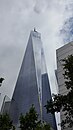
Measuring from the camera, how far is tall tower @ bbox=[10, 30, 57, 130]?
101750 mm

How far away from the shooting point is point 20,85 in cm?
11356

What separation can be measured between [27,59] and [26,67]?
3.82 m

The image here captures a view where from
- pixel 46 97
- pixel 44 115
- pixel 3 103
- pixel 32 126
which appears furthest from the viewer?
pixel 3 103

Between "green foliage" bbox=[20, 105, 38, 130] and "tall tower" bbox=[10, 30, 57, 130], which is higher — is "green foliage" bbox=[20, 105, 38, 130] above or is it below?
below

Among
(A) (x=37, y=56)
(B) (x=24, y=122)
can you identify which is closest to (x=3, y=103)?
(A) (x=37, y=56)

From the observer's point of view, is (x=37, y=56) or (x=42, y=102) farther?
(x=37, y=56)

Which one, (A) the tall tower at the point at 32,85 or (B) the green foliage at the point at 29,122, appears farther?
(A) the tall tower at the point at 32,85

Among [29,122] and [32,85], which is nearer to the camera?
[29,122]

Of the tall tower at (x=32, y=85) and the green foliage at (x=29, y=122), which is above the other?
the tall tower at (x=32, y=85)

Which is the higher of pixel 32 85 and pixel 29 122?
pixel 32 85

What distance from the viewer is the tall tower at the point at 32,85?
101750mm

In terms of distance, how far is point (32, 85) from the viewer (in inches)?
4205

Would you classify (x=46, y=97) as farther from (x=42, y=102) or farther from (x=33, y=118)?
(x=33, y=118)

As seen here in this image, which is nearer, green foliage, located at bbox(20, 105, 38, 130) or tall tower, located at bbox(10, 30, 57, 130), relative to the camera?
green foliage, located at bbox(20, 105, 38, 130)
